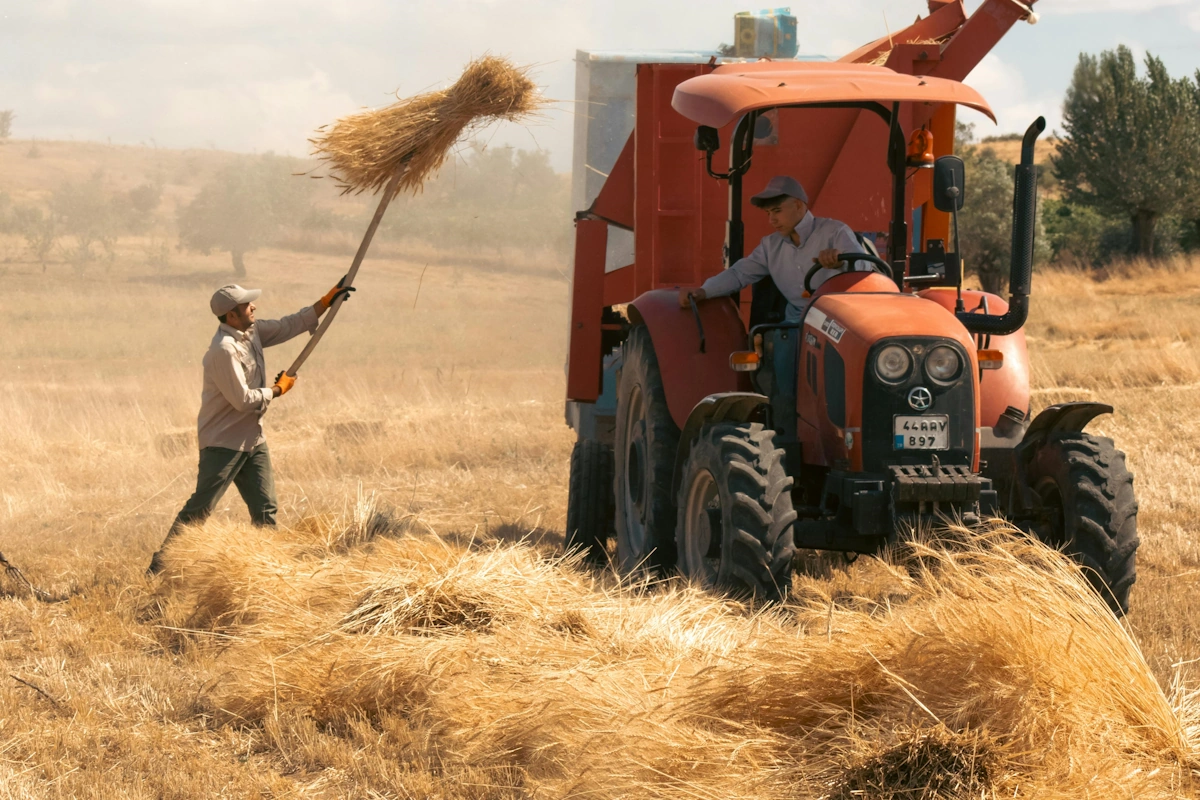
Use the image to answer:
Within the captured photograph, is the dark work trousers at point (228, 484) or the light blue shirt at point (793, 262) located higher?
the light blue shirt at point (793, 262)

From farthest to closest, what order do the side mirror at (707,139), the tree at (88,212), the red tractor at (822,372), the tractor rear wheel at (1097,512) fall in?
the tree at (88,212), the side mirror at (707,139), the tractor rear wheel at (1097,512), the red tractor at (822,372)

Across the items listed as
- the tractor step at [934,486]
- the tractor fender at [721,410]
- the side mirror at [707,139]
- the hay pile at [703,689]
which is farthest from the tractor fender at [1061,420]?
the side mirror at [707,139]

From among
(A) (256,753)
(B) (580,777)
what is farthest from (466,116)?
(B) (580,777)

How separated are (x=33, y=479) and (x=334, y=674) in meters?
6.87

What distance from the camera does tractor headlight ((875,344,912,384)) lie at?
16.2 feet

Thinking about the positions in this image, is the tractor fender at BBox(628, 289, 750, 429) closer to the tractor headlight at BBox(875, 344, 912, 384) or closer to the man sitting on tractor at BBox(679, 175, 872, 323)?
the man sitting on tractor at BBox(679, 175, 872, 323)

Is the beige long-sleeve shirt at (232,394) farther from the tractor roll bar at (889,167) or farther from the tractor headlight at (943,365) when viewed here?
the tractor headlight at (943,365)

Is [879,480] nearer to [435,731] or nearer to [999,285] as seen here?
[435,731]

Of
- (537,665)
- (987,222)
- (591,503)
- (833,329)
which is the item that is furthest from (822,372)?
(987,222)

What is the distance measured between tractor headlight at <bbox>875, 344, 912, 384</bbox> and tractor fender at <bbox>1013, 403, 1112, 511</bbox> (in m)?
0.80

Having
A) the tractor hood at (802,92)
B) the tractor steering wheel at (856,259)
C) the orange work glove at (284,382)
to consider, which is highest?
the tractor hood at (802,92)

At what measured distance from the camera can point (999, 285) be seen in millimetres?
25484

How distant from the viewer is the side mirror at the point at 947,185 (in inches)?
208

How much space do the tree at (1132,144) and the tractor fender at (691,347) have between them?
29.2 meters
